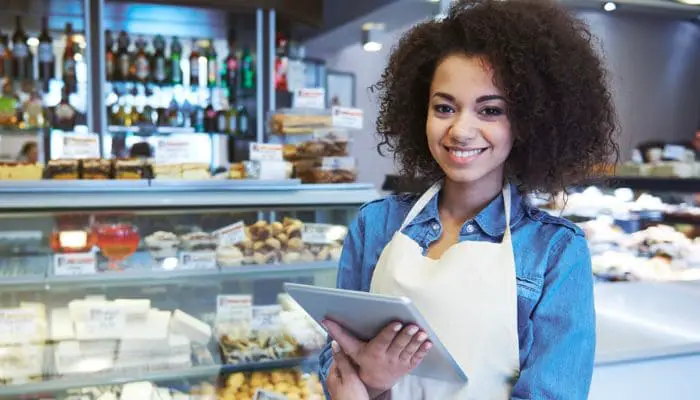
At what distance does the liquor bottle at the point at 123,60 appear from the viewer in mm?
4789

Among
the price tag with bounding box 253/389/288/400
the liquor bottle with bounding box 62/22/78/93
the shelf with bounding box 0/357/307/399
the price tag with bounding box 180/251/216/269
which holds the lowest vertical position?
the price tag with bounding box 253/389/288/400

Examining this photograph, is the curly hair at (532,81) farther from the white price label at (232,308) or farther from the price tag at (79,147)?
the price tag at (79,147)

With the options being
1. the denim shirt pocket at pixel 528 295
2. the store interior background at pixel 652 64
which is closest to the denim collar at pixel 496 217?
the denim shirt pocket at pixel 528 295

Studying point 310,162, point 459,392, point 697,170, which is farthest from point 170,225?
point 697,170

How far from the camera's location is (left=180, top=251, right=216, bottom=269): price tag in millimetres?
2371

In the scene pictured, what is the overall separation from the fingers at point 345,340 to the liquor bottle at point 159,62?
4246 millimetres

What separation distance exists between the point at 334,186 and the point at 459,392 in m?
1.55

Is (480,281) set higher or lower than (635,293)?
higher

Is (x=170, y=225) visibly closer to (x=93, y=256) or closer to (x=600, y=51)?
(x=93, y=256)

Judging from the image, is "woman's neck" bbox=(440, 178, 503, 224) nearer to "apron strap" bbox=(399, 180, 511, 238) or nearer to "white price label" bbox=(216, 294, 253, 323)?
"apron strap" bbox=(399, 180, 511, 238)

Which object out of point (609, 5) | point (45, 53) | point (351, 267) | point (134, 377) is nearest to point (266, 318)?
point (134, 377)

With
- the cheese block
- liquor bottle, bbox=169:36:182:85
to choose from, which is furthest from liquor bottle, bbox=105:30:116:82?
the cheese block

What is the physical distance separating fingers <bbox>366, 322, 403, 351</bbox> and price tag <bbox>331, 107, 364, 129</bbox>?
1.76 m

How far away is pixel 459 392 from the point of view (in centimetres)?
110
